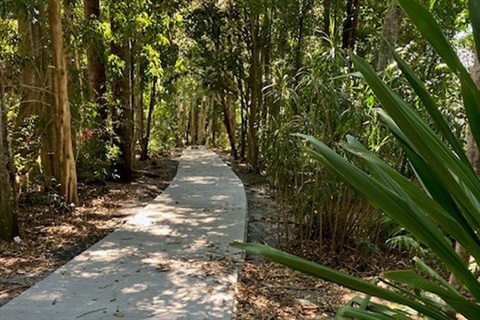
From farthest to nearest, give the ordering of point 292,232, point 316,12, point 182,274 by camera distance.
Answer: point 316,12, point 292,232, point 182,274

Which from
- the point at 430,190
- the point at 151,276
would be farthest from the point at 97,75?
the point at 430,190

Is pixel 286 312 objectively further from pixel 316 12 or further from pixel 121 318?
pixel 316 12

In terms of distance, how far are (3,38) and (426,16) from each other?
696 centimetres

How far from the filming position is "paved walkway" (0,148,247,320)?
3.03 metres

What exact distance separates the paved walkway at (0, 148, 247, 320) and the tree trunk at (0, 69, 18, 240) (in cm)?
87

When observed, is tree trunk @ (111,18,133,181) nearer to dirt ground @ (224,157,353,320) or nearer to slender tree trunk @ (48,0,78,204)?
slender tree trunk @ (48,0,78,204)

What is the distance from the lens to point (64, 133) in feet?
19.9

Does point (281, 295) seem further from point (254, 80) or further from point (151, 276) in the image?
point (254, 80)

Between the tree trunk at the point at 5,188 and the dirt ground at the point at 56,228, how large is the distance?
16cm

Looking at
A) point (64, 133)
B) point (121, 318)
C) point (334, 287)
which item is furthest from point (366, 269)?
point (64, 133)

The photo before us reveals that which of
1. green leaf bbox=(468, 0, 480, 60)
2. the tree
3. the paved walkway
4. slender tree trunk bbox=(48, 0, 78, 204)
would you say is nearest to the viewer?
green leaf bbox=(468, 0, 480, 60)

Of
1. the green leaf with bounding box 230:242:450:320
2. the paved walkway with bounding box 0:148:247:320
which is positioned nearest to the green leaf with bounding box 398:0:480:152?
the green leaf with bounding box 230:242:450:320

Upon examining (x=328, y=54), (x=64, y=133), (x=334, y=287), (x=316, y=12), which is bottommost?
(x=334, y=287)

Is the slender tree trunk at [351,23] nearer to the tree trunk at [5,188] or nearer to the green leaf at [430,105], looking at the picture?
the tree trunk at [5,188]
